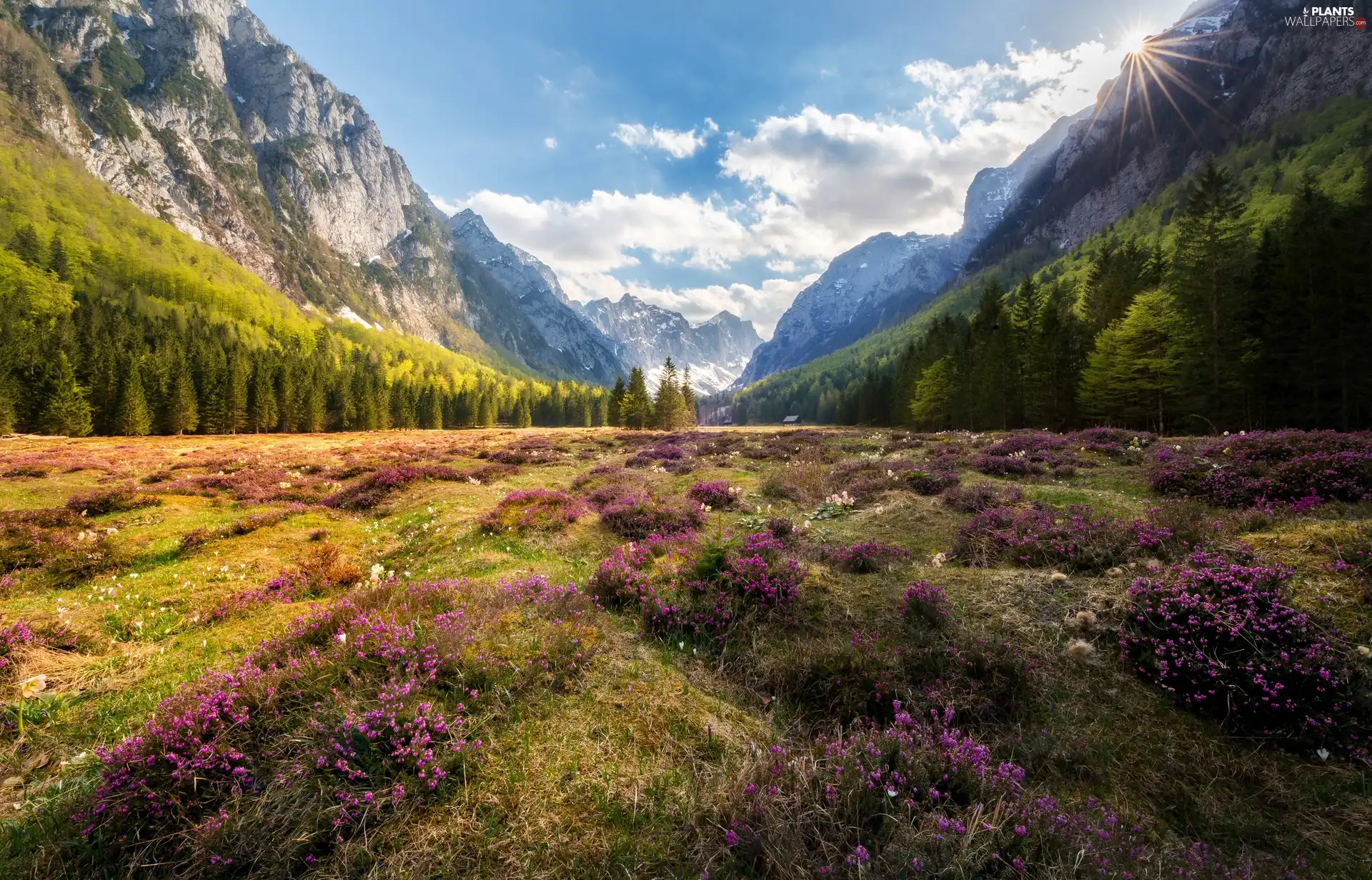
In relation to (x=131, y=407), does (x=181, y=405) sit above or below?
above

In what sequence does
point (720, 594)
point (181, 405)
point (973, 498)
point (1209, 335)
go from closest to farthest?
point (720, 594) < point (973, 498) < point (1209, 335) < point (181, 405)

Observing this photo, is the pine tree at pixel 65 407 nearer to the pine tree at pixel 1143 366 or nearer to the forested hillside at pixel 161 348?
the forested hillside at pixel 161 348

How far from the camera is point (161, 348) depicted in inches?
2926

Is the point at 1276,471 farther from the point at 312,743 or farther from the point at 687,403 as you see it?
the point at 687,403

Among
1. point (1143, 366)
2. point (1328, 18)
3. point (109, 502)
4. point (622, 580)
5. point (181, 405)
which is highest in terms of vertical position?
point (1328, 18)

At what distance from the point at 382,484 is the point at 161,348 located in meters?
90.6

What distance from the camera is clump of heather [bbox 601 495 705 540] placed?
11.7 metres

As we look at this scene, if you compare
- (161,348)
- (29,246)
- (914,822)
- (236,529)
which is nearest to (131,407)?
(161,348)

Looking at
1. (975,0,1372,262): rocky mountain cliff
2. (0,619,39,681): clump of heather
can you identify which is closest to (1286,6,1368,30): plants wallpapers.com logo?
(975,0,1372,262): rocky mountain cliff

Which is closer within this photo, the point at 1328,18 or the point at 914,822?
the point at 914,822

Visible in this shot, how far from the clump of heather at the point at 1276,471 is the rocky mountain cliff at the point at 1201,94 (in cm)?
20069

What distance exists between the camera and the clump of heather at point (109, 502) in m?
15.0

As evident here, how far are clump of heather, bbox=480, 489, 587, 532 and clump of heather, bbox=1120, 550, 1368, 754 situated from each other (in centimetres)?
1073

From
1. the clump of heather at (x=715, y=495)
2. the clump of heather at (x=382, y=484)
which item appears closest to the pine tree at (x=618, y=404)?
the clump of heather at (x=382, y=484)
